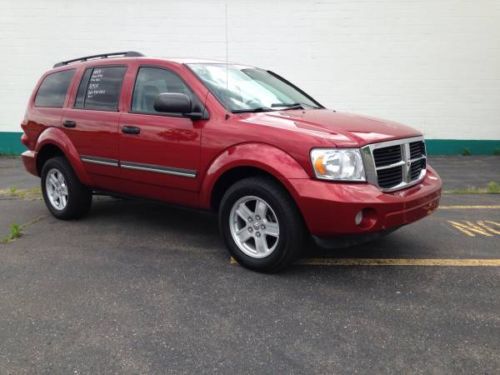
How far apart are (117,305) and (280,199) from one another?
1.38m

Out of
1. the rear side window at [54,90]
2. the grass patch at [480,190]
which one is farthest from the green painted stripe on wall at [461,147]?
the rear side window at [54,90]

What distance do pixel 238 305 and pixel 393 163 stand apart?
5.32 ft

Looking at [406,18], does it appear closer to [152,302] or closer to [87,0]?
[87,0]

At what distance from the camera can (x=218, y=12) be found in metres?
10.5

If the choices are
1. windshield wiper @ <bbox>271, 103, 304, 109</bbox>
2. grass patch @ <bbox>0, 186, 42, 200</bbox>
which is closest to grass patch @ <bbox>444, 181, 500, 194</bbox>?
windshield wiper @ <bbox>271, 103, 304, 109</bbox>

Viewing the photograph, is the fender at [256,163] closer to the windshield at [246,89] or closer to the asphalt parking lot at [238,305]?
the windshield at [246,89]

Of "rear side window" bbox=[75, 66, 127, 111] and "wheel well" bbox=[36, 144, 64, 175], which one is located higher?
"rear side window" bbox=[75, 66, 127, 111]

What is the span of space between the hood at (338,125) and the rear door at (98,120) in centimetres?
159

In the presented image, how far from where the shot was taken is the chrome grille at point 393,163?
336 cm

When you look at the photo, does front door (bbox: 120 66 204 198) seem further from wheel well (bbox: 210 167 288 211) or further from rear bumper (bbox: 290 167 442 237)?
rear bumper (bbox: 290 167 442 237)

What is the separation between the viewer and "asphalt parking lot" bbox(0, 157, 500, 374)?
2.52 metres

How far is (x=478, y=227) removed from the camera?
4984mm

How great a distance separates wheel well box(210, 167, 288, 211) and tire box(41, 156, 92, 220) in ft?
6.44

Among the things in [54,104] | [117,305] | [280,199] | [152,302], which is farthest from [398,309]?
[54,104]
